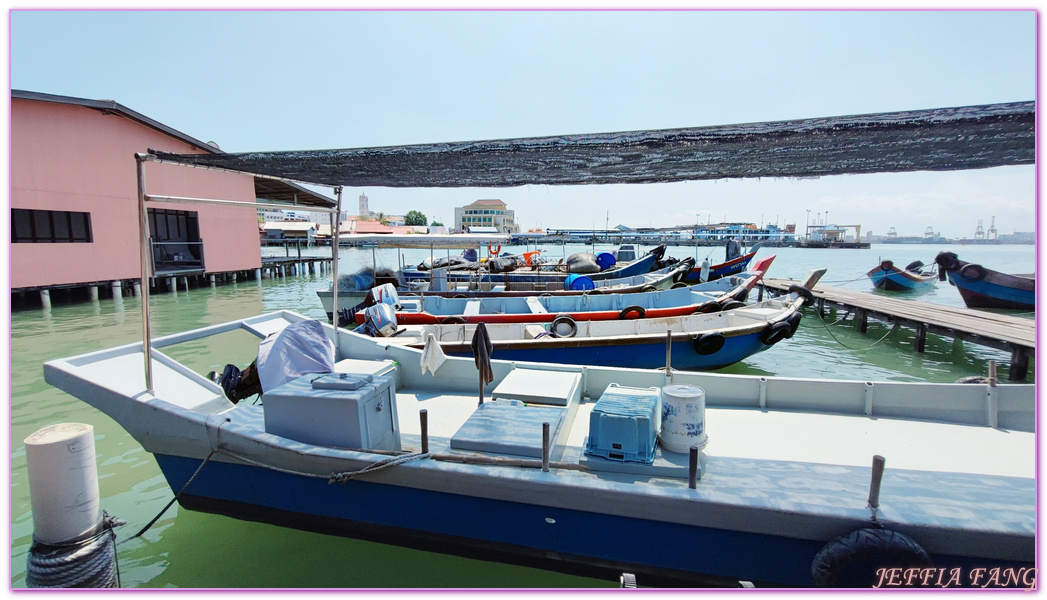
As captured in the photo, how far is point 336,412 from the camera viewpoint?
3896 mm

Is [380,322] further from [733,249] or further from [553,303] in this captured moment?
[733,249]

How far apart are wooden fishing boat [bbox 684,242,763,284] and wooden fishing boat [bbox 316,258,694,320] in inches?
17.1

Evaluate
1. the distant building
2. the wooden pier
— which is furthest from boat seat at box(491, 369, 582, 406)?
the distant building

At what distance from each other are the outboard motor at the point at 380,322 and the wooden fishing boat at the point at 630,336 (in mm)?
21

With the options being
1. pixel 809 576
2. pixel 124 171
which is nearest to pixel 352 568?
pixel 809 576

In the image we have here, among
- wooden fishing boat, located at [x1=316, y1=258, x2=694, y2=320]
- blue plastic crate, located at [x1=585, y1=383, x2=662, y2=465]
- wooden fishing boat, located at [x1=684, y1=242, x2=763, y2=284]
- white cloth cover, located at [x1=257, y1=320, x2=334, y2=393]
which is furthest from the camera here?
wooden fishing boat, located at [x1=684, y1=242, x2=763, y2=284]

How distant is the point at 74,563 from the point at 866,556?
5568 millimetres

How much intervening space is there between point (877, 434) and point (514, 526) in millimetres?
3779

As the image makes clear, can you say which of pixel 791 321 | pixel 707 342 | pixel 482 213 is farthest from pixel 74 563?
pixel 482 213

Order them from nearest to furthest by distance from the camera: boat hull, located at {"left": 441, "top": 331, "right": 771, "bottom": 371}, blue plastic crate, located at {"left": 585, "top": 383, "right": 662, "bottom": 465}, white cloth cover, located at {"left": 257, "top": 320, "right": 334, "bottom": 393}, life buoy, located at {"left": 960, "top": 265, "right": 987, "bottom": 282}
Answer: blue plastic crate, located at {"left": 585, "top": 383, "right": 662, "bottom": 465}
white cloth cover, located at {"left": 257, "top": 320, "right": 334, "bottom": 393}
boat hull, located at {"left": 441, "top": 331, "right": 771, "bottom": 371}
life buoy, located at {"left": 960, "top": 265, "right": 987, "bottom": 282}

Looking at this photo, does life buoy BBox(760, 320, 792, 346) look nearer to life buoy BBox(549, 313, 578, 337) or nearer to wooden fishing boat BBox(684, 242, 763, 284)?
life buoy BBox(549, 313, 578, 337)

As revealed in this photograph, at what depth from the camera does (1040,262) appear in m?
2.94

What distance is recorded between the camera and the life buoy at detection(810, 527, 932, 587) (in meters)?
2.84

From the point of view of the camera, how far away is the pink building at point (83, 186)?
15.2 meters
